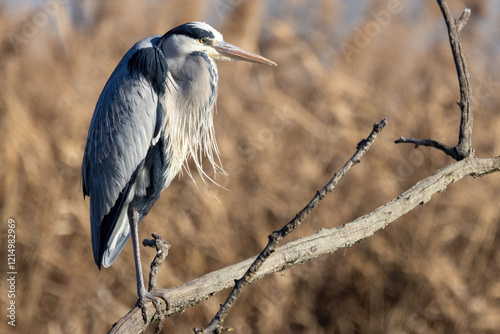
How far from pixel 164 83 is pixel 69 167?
5.57 ft

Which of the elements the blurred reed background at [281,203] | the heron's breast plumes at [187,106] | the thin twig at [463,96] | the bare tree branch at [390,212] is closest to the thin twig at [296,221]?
the bare tree branch at [390,212]

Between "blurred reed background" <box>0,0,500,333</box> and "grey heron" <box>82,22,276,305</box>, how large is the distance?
1.21m

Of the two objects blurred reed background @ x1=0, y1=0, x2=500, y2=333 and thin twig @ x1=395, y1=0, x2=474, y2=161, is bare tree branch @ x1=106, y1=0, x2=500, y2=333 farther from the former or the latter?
blurred reed background @ x1=0, y1=0, x2=500, y2=333

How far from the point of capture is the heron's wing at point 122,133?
235cm

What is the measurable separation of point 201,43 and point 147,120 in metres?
0.35

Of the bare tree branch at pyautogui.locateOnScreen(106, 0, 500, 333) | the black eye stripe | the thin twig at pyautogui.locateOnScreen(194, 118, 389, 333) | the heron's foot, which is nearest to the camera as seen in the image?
the thin twig at pyautogui.locateOnScreen(194, 118, 389, 333)

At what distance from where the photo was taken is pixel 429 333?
370cm

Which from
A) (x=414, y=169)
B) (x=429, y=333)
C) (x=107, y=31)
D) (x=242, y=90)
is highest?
(x=107, y=31)

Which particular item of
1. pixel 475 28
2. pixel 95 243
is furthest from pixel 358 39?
pixel 95 243

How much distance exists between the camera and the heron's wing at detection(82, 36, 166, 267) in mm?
2354

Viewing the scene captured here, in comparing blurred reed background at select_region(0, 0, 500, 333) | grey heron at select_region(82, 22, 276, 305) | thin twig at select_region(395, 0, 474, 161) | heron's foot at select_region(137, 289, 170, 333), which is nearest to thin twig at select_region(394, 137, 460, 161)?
thin twig at select_region(395, 0, 474, 161)

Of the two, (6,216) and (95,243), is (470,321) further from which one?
(6,216)

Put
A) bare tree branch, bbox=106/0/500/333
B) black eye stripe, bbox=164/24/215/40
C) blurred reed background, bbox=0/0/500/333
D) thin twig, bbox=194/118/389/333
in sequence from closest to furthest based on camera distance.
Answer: thin twig, bbox=194/118/389/333
bare tree branch, bbox=106/0/500/333
black eye stripe, bbox=164/24/215/40
blurred reed background, bbox=0/0/500/333

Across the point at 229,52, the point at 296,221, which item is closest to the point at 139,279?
the point at 229,52
